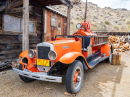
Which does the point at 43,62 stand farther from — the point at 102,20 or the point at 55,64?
the point at 102,20

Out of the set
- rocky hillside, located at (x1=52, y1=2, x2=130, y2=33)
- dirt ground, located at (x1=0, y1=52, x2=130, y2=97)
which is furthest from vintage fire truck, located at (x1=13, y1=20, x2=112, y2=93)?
rocky hillside, located at (x1=52, y1=2, x2=130, y2=33)

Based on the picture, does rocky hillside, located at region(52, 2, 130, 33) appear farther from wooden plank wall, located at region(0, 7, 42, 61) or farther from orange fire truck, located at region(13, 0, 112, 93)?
orange fire truck, located at region(13, 0, 112, 93)

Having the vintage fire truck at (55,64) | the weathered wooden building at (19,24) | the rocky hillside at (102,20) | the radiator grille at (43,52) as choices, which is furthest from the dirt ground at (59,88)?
the rocky hillside at (102,20)

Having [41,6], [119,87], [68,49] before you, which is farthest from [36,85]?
[41,6]

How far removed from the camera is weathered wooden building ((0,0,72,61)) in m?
5.62

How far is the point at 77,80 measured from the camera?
3.18m

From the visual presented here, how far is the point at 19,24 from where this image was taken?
6449mm

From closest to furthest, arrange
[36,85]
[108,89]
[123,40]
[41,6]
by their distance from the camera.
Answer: [108,89] → [36,85] → [41,6] → [123,40]

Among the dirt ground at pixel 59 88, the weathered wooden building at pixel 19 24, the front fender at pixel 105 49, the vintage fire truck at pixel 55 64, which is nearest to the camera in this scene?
the vintage fire truck at pixel 55 64

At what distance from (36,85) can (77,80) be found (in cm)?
136

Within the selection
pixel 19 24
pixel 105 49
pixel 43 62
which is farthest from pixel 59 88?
pixel 19 24

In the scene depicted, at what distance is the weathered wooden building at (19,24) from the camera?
18.4 ft

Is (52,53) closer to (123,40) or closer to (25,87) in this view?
(25,87)

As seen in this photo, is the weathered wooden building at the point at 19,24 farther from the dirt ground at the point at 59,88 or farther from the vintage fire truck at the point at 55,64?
the vintage fire truck at the point at 55,64
